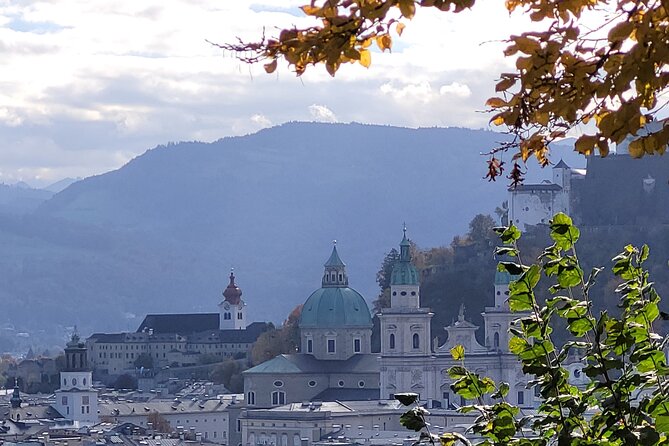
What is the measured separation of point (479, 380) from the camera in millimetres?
6867

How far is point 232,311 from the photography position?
12188 centimetres

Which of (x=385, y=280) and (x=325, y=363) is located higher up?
(x=385, y=280)

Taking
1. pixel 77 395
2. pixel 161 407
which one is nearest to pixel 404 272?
pixel 161 407

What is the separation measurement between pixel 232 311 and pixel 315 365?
4436 centimetres

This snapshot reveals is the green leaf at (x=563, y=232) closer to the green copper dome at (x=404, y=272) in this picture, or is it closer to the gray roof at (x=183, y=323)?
the green copper dome at (x=404, y=272)

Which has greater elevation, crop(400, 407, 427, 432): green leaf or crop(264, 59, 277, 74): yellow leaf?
crop(264, 59, 277, 74): yellow leaf

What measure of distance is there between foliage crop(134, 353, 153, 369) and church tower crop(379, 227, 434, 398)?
42071mm

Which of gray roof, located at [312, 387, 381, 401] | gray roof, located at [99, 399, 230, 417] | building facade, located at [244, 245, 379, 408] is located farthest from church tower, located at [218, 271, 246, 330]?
gray roof, located at [312, 387, 381, 401]

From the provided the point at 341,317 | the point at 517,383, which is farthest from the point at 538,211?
the point at 517,383

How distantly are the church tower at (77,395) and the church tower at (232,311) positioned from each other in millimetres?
29688

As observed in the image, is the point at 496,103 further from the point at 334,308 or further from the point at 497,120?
the point at 334,308

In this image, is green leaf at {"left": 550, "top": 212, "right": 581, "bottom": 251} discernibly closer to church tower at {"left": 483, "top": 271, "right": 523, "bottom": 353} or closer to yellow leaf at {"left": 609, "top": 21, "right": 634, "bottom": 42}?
yellow leaf at {"left": 609, "top": 21, "right": 634, "bottom": 42}

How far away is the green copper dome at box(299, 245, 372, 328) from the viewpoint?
78750 mm

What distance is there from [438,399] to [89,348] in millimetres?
46004
